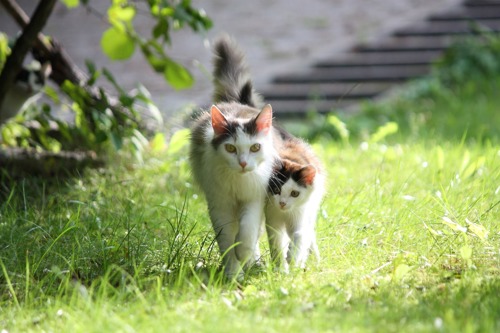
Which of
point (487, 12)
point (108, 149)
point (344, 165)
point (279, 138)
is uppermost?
point (487, 12)

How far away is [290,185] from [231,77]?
3.08 ft

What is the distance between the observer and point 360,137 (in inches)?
289

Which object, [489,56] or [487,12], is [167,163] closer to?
[489,56]

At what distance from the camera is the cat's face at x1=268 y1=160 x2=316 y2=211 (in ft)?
11.0

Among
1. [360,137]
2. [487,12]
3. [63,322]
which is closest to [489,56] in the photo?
[487,12]

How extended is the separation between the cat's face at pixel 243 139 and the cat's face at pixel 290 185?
141 mm

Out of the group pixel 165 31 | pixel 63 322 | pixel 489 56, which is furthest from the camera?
pixel 489 56

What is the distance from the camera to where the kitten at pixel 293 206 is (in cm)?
335

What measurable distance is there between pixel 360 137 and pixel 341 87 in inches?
82.5

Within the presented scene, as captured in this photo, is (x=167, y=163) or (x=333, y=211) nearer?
(x=333, y=211)

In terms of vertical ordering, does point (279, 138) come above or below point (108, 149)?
above

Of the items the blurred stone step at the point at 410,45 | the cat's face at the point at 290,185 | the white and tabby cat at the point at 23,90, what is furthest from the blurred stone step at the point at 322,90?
the cat's face at the point at 290,185

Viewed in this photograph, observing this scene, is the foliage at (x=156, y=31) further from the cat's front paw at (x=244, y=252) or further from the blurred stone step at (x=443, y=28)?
the blurred stone step at (x=443, y=28)

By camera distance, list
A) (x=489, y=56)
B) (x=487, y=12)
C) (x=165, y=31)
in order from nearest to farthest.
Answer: (x=165, y=31) < (x=489, y=56) < (x=487, y=12)
